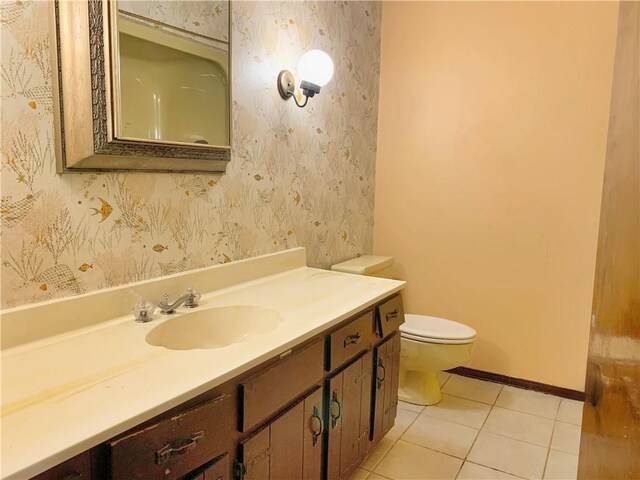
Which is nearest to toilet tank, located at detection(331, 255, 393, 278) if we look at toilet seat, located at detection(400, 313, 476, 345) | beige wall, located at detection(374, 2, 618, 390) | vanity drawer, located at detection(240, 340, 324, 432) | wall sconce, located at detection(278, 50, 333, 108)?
beige wall, located at detection(374, 2, 618, 390)

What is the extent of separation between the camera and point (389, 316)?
1760 mm

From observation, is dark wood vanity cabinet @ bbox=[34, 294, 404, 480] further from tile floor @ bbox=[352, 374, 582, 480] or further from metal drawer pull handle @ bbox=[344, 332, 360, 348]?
tile floor @ bbox=[352, 374, 582, 480]

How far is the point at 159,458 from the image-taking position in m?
0.83

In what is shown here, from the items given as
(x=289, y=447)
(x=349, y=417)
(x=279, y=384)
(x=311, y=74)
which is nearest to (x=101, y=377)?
(x=279, y=384)

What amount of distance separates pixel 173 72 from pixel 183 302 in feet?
2.36

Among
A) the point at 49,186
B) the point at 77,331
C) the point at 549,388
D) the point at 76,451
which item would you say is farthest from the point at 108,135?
the point at 549,388

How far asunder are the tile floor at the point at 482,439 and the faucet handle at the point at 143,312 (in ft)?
3.71

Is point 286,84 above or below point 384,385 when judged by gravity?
above

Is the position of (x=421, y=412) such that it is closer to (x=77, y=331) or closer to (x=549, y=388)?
(x=549, y=388)

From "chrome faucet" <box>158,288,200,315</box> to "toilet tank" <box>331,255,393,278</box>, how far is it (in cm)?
103

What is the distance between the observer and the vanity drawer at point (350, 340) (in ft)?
4.58

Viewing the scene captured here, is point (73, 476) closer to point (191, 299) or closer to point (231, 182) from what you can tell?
point (191, 299)

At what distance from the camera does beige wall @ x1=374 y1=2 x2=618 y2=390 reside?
2.28 meters

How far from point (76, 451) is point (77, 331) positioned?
55 centimetres
